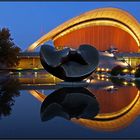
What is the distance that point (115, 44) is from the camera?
5525 cm

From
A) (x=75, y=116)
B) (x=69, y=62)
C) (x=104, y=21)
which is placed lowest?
(x=75, y=116)

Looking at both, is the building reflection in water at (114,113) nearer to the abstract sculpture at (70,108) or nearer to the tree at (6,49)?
the abstract sculpture at (70,108)

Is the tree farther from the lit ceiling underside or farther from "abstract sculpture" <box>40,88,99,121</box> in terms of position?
"abstract sculpture" <box>40,88,99,121</box>

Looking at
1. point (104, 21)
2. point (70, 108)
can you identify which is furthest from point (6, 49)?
point (70, 108)

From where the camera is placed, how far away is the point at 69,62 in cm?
1936

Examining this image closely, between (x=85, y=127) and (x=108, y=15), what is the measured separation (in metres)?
47.0

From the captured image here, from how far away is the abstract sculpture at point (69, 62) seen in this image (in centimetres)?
1872

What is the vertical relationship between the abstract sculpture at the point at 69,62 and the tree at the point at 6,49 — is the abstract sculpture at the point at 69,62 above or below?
below

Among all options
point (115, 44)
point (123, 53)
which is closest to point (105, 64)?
point (123, 53)

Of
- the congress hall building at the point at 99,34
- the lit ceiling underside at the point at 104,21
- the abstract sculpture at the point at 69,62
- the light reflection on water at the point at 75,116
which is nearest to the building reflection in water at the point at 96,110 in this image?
the light reflection on water at the point at 75,116

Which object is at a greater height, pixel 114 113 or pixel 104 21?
pixel 104 21

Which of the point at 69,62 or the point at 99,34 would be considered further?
the point at 99,34

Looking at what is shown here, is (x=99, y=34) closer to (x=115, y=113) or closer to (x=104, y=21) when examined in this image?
(x=104, y=21)

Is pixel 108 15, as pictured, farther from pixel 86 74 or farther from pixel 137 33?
pixel 86 74
